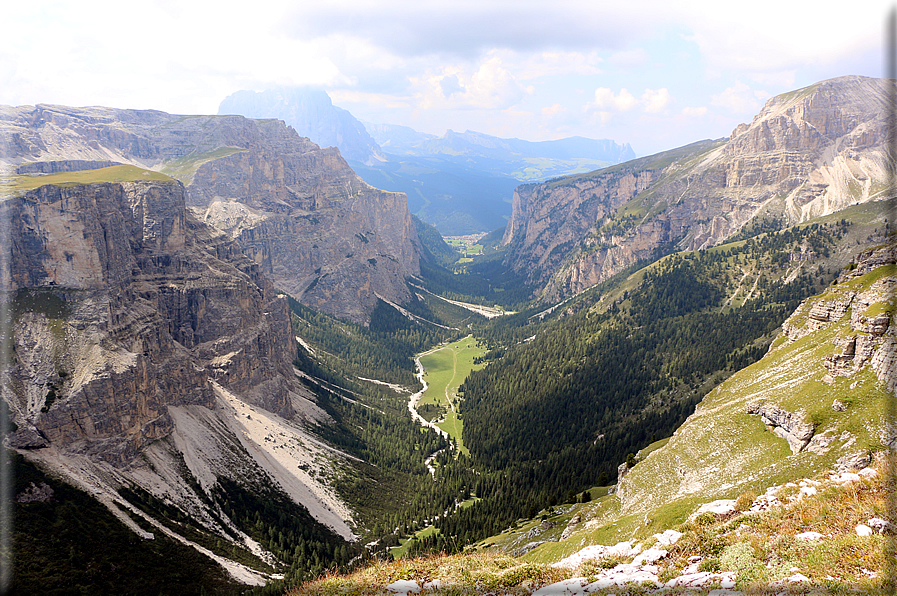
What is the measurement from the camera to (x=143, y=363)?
106750 millimetres

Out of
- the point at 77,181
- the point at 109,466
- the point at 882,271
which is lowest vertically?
the point at 109,466

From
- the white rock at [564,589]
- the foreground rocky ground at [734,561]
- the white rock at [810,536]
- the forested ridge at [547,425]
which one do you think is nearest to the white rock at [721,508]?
the foreground rocky ground at [734,561]

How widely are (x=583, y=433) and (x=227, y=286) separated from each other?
121 meters

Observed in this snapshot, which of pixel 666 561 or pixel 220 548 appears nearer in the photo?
pixel 666 561

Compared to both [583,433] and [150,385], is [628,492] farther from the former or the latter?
[150,385]

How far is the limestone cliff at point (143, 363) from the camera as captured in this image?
302 ft

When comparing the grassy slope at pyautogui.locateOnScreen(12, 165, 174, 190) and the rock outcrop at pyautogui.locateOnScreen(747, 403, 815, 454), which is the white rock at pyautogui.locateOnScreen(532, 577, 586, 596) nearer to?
the rock outcrop at pyautogui.locateOnScreen(747, 403, 815, 454)

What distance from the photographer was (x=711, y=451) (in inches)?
2938

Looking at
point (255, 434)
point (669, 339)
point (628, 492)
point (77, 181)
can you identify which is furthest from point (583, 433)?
point (77, 181)

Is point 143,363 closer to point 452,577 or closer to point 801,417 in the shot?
point 452,577

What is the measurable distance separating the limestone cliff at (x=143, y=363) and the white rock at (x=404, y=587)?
7065 centimetres

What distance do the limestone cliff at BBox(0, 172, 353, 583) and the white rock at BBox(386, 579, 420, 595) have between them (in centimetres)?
7065

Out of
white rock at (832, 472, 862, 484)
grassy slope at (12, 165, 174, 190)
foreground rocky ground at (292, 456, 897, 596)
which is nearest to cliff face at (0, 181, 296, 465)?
grassy slope at (12, 165, 174, 190)

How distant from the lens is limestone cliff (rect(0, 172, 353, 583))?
302 feet
